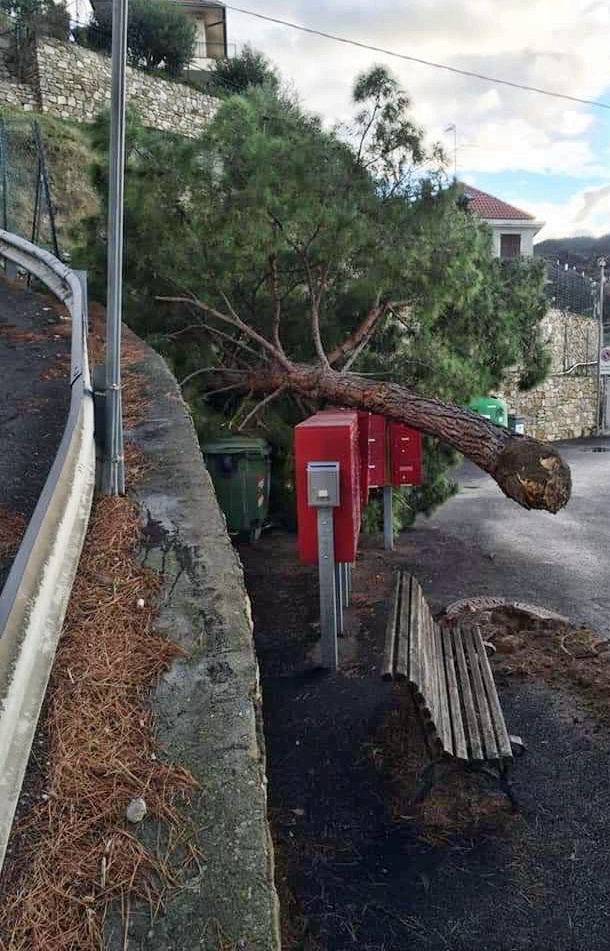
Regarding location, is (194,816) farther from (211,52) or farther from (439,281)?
(211,52)

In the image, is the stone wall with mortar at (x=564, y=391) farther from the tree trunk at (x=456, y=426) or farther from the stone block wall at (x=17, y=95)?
the tree trunk at (x=456, y=426)

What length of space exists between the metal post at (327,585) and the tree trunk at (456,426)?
4.04 ft

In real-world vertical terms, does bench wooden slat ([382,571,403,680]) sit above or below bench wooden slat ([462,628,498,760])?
above

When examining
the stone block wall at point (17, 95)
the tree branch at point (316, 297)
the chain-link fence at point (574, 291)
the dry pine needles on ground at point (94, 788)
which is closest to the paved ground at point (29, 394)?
the dry pine needles on ground at point (94, 788)

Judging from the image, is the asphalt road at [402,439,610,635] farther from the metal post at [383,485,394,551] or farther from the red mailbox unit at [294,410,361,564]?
the red mailbox unit at [294,410,361,564]

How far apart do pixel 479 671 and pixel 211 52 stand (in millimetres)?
42180

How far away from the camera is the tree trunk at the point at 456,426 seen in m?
5.08

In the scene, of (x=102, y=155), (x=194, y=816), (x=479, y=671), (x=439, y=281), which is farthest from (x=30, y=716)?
(x=102, y=155)

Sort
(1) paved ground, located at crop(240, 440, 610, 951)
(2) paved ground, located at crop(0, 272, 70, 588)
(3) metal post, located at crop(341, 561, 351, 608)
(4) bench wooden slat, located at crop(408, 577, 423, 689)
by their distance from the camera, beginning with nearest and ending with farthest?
(1) paved ground, located at crop(240, 440, 610, 951)
(4) bench wooden slat, located at crop(408, 577, 423, 689)
(2) paved ground, located at crop(0, 272, 70, 588)
(3) metal post, located at crop(341, 561, 351, 608)

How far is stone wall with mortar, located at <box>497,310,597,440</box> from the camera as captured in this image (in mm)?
26797

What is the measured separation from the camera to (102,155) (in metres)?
9.41

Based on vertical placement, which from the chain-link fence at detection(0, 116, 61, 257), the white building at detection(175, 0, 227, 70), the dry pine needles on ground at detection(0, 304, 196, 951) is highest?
the white building at detection(175, 0, 227, 70)

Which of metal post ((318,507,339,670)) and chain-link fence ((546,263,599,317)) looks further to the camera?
chain-link fence ((546,263,599,317))

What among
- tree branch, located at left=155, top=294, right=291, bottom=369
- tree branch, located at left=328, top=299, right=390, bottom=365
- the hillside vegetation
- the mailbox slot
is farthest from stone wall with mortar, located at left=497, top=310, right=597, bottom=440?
the mailbox slot
